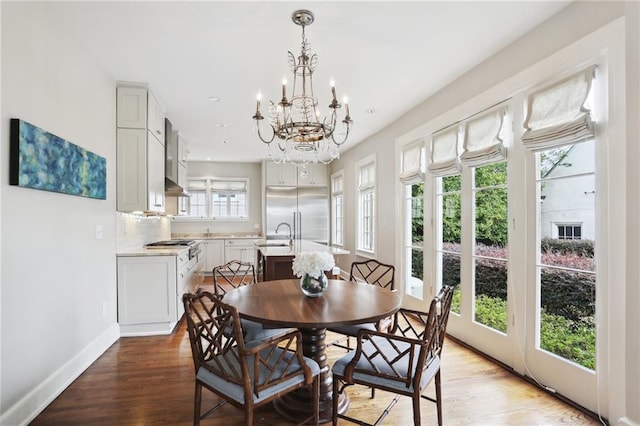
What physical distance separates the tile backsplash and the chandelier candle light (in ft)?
7.86

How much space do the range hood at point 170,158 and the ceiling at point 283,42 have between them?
83 cm

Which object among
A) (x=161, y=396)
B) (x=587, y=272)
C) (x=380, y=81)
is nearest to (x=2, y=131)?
(x=161, y=396)

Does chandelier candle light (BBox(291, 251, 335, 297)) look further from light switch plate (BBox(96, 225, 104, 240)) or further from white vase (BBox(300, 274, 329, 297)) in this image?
light switch plate (BBox(96, 225, 104, 240))

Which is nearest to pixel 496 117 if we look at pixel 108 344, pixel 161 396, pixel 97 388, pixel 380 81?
pixel 380 81

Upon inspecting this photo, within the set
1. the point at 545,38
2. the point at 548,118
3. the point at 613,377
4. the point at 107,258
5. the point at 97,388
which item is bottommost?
the point at 97,388

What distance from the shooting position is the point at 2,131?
192 cm

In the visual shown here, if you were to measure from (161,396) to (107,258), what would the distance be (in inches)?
61.5

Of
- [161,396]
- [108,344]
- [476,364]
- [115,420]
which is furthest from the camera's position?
[108,344]

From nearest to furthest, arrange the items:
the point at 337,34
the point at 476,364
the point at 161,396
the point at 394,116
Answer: the point at 161,396 → the point at 337,34 → the point at 476,364 → the point at 394,116

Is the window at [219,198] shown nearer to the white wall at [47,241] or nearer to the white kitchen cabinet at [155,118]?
the white kitchen cabinet at [155,118]

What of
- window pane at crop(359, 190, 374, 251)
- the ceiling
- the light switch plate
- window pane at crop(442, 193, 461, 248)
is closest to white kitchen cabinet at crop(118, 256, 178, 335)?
the light switch plate

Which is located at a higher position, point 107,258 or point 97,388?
point 107,258

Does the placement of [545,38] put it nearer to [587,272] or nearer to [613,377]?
[587,272]

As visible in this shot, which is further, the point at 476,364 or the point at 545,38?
the point at 476,364
